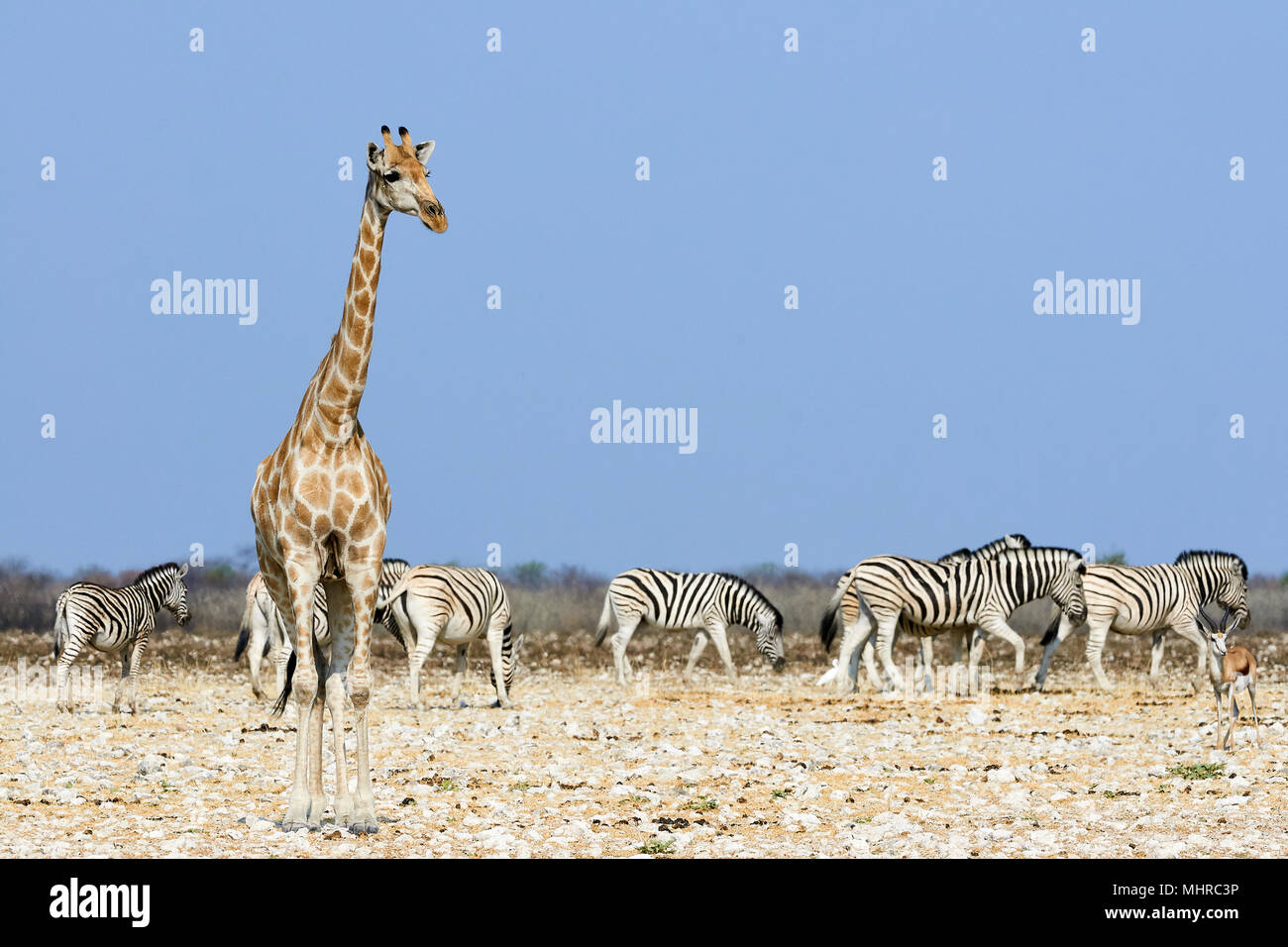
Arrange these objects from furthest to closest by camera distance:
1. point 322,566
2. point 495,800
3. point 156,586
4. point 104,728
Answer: point 156,586 → point 104,728 → point 495,800 → point 322,566

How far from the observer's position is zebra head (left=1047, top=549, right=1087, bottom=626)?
874 inches

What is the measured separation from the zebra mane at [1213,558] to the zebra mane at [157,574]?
15.5 m

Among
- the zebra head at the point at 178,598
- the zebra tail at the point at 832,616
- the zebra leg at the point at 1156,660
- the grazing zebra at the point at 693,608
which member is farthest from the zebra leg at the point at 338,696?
the zebra leg at the point at 1156,660

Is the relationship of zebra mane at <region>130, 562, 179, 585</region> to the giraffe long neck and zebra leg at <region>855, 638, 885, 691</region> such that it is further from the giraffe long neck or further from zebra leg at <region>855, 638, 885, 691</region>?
the giraffe long neck

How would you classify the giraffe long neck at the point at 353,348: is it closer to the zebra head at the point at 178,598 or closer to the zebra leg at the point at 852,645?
the zebra head at the point at 178,598

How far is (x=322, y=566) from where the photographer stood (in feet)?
31.8

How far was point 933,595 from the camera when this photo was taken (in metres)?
21.5

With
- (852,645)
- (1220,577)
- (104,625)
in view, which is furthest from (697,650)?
(104,625)

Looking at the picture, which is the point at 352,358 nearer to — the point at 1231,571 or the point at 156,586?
the point at 156,586

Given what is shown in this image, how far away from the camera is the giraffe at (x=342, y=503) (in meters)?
9.52
